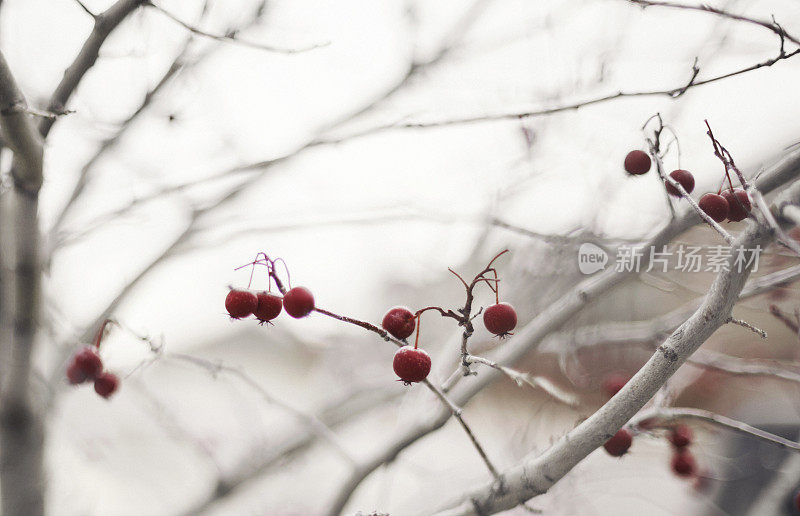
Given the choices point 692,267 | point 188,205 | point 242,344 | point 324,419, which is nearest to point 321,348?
point 324,419

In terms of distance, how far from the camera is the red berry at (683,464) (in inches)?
57.4

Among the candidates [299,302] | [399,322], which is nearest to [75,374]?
[299,302]

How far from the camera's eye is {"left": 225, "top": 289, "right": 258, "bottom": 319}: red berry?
93cm

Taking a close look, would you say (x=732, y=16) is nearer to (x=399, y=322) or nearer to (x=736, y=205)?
(x=736, y=205)

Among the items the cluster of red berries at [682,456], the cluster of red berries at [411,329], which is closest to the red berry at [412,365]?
the cluster of red berries at [411,329]

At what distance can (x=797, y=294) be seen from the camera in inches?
62.7

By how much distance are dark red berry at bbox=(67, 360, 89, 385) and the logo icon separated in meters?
1.35

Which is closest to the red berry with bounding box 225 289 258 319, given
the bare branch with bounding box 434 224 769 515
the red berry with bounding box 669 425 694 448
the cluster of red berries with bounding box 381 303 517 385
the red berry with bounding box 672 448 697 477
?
the cluster of red berries with bounding box 381 303 517 385

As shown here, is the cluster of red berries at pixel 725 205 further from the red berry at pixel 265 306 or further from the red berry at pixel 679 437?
the red berry at pixel 265 306

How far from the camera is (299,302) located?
34.5 inches

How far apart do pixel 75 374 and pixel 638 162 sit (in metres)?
1.52

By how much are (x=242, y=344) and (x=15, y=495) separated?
179 inches

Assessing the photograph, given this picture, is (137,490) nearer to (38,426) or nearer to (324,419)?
(324,419)

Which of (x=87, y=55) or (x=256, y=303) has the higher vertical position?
(x=87, y=55)
